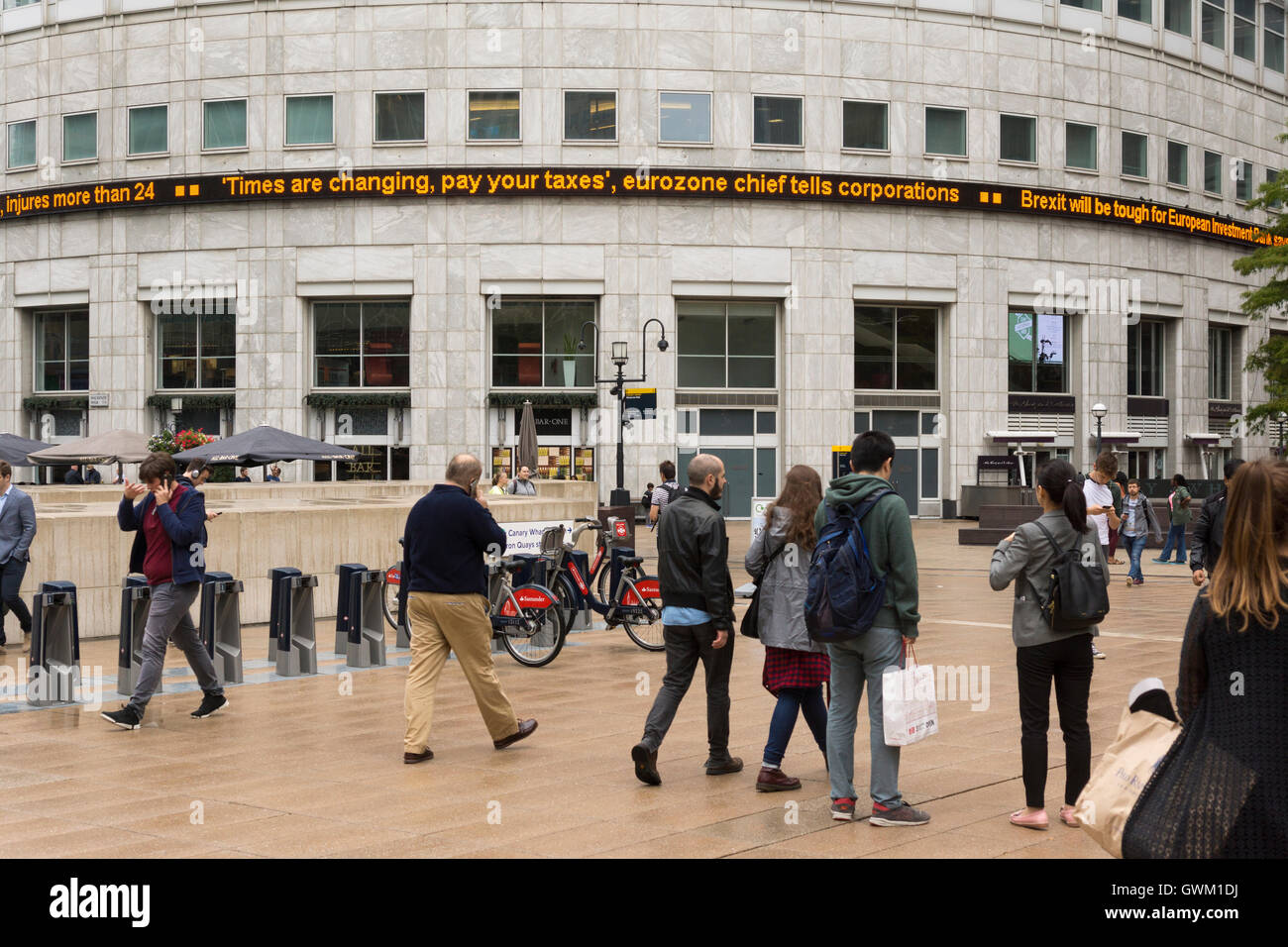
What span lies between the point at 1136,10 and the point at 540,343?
80.1ft

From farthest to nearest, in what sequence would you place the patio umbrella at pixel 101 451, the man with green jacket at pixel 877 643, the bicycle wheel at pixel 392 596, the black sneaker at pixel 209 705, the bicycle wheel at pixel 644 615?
the patio umbrella at pixel 101 451
the bicycle wheel at pixel 392 596
the bicycle wheel at pixel 644 615
the black sneaker at pixel 209 705
the man with green jacket at pixel 877 643

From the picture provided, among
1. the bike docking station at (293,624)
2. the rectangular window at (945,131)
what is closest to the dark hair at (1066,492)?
the bike docking station at (293,624)

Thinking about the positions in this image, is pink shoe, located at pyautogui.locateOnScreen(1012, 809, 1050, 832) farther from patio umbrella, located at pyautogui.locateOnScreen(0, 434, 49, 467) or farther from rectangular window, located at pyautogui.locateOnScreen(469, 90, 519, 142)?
rectangular window, located at pyautogui.locateOnScreen(469, 90, 519, 142)

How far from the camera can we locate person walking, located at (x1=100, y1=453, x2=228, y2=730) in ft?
33.8

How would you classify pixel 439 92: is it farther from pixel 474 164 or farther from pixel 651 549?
pixel 651 549

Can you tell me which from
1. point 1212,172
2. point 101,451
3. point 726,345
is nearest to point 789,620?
point 101,451

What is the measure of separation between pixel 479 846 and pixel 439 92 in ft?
129

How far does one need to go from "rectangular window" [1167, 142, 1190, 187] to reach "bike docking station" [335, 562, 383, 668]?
4360 cm

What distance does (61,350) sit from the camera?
4775cm

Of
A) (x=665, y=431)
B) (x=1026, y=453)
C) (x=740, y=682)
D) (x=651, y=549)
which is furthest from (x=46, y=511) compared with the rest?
(x=1026, y=453)

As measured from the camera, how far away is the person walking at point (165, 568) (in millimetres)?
10297

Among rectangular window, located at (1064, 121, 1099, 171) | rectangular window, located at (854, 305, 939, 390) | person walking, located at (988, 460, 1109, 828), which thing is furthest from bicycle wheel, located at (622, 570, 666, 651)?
rectangular window, located at (1064, 121, 1099, 171)

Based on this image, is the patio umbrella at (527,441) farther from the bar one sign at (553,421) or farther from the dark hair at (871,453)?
the dark hair at (871,453)

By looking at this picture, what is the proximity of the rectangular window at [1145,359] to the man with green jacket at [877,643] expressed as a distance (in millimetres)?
45730
